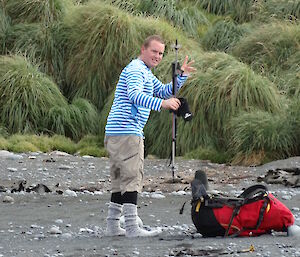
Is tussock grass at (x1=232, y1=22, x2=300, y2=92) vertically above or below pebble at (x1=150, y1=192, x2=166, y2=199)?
above

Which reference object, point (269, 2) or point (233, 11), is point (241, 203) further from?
point (233, 11)

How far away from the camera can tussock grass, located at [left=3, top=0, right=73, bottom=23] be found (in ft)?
55.6

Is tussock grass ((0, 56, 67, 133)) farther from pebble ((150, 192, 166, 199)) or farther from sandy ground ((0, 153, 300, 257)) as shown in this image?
pebble ((150, 192, 166, 199))

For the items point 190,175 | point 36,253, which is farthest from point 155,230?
point 190,175

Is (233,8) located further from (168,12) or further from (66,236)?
(66,236)

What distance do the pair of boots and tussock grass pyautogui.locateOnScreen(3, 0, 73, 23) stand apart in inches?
417

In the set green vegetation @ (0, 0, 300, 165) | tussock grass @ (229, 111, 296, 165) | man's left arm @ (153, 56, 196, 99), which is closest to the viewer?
man's left arm @ (153, 56, 196, 99)

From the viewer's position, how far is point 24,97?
14.0m

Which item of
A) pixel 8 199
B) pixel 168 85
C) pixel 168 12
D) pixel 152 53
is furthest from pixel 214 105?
pixel 152 53

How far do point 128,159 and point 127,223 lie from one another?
0.46m

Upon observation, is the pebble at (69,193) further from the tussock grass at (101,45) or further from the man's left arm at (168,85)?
the tussock grass at (101,45)

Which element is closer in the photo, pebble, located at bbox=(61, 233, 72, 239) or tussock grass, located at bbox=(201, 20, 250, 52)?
pebble, located at bbox=(61, 233, 72, 239)

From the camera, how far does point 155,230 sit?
262 inches

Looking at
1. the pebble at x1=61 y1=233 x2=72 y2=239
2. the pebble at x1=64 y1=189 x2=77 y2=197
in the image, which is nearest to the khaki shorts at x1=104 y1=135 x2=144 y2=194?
the pebble at x1=61 y1=233 x2=72 y2=239
